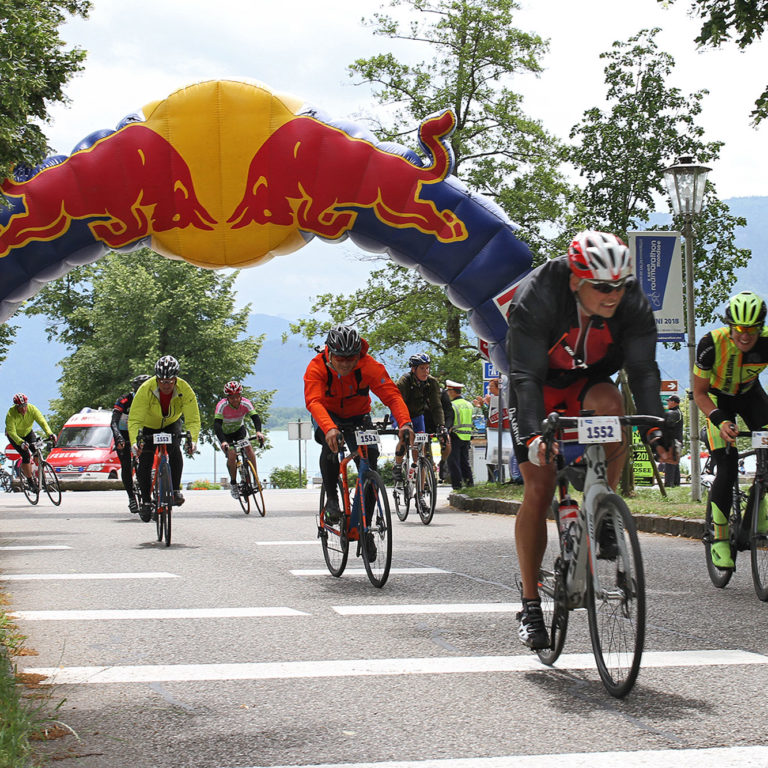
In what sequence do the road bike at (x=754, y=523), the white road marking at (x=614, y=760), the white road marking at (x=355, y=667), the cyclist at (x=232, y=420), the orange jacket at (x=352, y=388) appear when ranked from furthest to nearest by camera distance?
the cyclist at (x=232, y=420)
the orange jacket at (x=352, y=388)
the road bike at (x=754, y=523)
the white road marking at (x=355, y=667)
the white road marking at (x=614, y=760)

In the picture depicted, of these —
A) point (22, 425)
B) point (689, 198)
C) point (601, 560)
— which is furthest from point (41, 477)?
point (601, 560)

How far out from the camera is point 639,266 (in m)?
15.2

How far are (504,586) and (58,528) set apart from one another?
8.65m

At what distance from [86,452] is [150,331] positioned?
2283 cm

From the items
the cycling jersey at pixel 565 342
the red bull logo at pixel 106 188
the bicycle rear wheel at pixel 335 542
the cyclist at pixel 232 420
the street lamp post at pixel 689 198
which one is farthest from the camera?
the cyclist at pixel 232 420

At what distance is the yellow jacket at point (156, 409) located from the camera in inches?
519

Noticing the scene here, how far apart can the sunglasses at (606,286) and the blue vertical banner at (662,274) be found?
10.2 m

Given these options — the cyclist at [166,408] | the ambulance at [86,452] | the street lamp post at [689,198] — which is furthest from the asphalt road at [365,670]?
the ambulance at [86,452]

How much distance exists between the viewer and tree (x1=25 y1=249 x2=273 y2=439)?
54.1 m

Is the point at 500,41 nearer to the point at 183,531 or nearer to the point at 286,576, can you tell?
the point at 183,531

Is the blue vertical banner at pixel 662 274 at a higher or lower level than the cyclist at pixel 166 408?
higher

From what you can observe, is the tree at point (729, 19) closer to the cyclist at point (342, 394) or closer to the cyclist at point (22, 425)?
the cyclist at point (342, 394)

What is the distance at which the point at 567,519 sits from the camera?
5.19 m

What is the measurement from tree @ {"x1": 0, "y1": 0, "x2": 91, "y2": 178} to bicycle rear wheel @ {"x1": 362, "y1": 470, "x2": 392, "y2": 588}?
3835 millimetres
